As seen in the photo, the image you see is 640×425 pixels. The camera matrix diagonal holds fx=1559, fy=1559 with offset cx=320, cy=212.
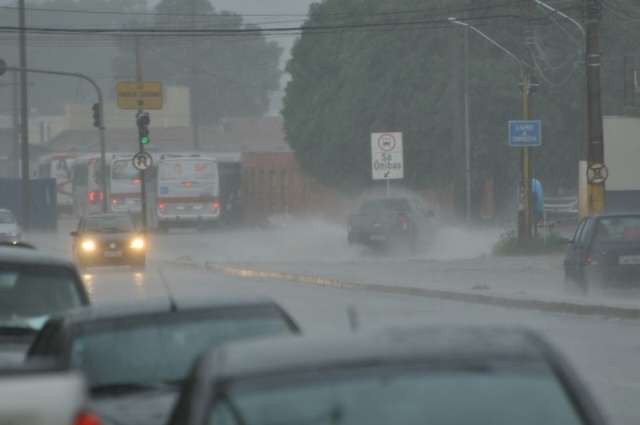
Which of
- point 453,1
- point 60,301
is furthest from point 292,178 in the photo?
point 60,301

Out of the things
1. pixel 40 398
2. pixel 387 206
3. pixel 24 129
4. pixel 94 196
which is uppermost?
pixel 24 129

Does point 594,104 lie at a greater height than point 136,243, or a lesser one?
greater

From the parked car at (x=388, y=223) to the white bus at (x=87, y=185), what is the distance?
83.4 feet

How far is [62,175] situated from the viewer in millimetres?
89562

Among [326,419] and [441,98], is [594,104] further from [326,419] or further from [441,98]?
[441,98]

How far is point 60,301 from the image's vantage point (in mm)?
11164

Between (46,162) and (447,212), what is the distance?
36232mm

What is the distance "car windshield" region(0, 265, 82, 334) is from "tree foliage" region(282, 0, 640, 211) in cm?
4807

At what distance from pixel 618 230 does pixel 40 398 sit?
21.0 metres

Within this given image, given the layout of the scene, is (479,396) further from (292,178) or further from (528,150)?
(292,178)

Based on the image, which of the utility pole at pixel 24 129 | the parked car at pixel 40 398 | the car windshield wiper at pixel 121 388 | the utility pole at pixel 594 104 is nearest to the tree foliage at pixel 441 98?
the utility pole at pixel 24 129

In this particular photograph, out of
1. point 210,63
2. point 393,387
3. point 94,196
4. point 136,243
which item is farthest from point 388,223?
point 210,63

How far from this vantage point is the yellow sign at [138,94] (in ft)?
169

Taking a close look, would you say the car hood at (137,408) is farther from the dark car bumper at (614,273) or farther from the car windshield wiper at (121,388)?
the dark car bumper at (614,273)
